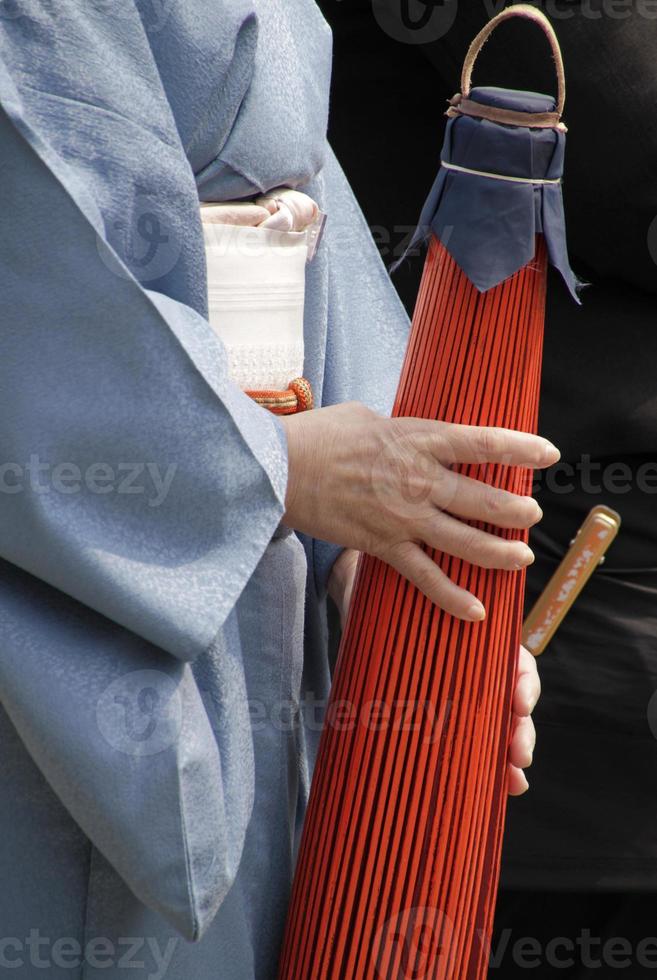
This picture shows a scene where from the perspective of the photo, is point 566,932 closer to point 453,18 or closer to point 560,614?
point 560,614

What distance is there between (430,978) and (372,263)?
2.00 feet

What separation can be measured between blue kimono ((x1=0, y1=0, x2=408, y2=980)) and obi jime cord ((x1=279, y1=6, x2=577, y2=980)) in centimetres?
10

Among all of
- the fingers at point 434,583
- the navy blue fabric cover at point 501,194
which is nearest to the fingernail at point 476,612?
the fingers at point 434,583

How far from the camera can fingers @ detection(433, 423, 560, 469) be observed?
2.42 ft

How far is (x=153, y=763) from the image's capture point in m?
0.63

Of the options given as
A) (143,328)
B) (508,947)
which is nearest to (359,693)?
(143,328)

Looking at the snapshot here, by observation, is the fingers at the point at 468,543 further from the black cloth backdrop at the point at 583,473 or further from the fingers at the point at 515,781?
the black cloth backdrop at the point at 583,473

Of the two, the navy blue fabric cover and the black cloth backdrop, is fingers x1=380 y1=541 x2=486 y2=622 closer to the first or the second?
the navy blue fabric cover

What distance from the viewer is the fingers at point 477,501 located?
742mm

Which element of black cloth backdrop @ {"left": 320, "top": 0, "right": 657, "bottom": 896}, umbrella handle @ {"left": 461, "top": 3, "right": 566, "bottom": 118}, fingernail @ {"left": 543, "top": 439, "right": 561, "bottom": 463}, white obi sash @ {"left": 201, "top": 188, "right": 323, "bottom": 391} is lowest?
black cloth backdrop @ {"left": 320, "top": 0, "right": 657, "bottom": 896}

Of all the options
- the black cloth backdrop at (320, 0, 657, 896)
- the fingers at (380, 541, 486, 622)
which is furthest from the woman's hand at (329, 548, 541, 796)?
the black cloth backdrop at (320, 0, 657, 896)

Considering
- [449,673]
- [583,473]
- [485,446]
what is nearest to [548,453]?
[485,446]

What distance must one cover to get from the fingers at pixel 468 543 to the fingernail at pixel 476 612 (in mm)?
26

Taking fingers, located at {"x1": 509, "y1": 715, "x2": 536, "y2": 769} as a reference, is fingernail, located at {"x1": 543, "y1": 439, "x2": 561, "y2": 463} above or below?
above
